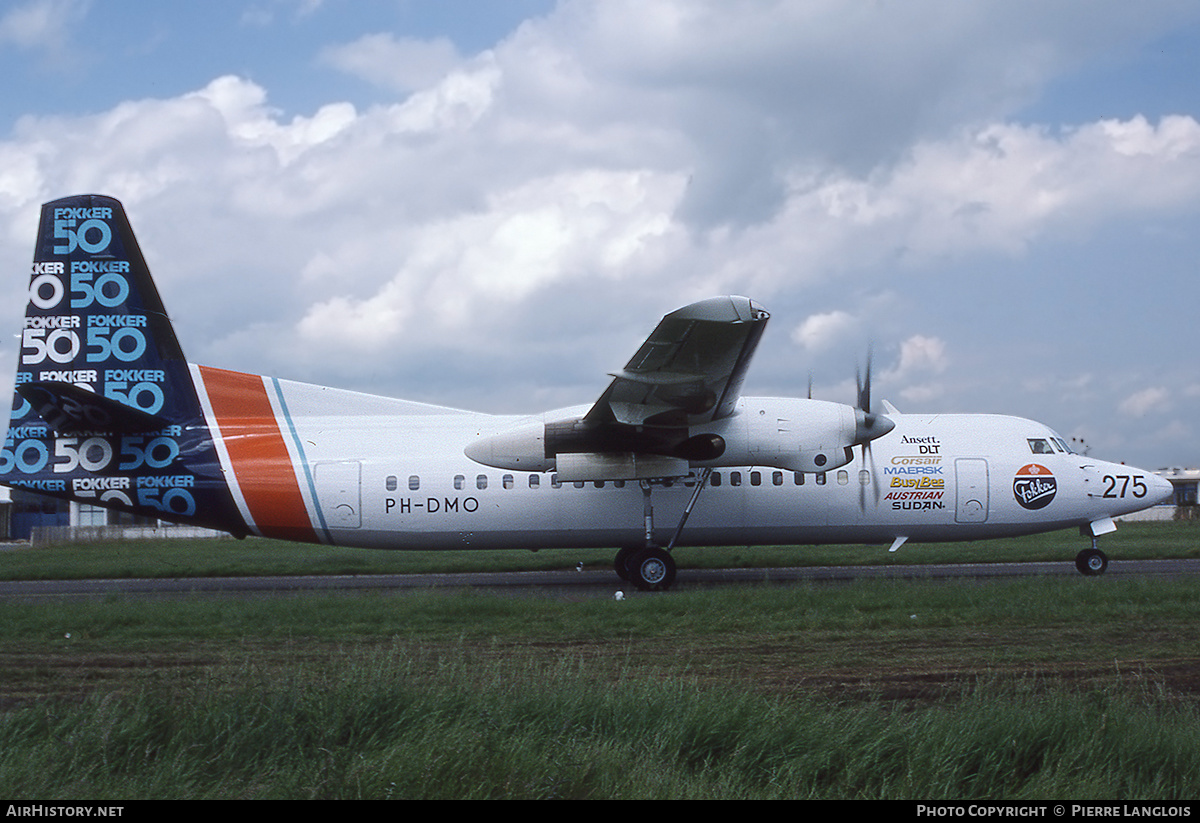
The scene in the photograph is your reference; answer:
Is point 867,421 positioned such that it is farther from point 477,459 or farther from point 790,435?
point 477,459

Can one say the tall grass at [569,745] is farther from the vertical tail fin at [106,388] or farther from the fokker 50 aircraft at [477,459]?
the vertical tail fin at [106,388]

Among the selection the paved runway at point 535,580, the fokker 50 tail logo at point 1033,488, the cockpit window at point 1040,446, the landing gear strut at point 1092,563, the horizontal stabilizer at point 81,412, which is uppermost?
the horizontal stabilizer at point 81,412

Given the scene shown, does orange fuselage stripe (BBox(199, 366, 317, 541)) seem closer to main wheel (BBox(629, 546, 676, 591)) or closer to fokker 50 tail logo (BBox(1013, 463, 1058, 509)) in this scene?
main wheel (BBox(629, 546, 676, 591))

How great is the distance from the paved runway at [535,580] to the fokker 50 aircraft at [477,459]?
0.93 meters

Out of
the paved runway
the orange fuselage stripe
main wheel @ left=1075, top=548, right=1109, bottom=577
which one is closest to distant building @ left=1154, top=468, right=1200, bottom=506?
the paved runway

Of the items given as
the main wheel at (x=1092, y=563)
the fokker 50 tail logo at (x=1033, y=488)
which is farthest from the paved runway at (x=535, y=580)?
the fokker 50 tail logo at (x=1033, y=488)

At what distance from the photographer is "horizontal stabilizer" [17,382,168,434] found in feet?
50.7

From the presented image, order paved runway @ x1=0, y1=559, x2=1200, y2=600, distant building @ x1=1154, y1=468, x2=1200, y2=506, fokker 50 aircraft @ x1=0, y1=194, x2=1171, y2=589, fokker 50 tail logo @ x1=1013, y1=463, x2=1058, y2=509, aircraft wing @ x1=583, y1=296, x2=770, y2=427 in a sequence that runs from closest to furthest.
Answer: aircraft wing @ x1=583, y1=296, x2=770, y2=427, fokker 50 aircraft @ x1=0, y1=194, x2=1171, y2=589, paved runway @ x1=0, y1=559, x2=1200, y2=600, fokker 50 tail logo @ x1=1013, y1=463, x2=1058, y2=509, distant building @ x1=1154, y1=468, x2=1200, y2=506

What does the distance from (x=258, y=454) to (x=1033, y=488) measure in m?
14.8

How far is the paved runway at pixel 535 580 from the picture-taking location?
57.3 ft

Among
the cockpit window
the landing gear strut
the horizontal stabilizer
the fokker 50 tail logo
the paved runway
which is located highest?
the horizontal stabilizer

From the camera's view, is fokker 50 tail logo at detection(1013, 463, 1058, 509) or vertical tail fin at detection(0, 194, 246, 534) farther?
fokker 50 tail logo at detection(1013, 463, 1058, 509)

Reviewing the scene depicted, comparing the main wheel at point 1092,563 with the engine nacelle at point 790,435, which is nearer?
the engine nacelle at point 790,435

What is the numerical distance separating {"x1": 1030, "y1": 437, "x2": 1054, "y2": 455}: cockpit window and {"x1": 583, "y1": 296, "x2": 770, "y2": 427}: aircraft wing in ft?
22.8
